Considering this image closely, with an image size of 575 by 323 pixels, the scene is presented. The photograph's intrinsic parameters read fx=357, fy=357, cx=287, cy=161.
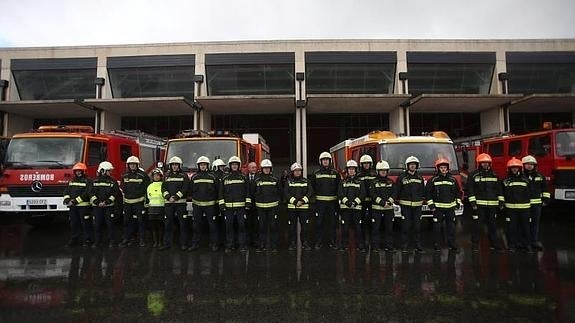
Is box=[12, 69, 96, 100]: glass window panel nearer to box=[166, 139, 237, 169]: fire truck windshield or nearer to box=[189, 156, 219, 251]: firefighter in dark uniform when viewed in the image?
box=[166, 139, 237, 169]: fire truck windshield

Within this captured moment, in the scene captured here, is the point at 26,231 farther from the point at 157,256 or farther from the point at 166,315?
the point at 166,315

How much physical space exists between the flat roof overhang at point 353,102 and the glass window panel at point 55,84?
41.7ft

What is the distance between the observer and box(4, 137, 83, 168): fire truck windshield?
8.27m

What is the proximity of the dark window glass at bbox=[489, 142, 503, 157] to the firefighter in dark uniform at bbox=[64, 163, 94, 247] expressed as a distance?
1226cm

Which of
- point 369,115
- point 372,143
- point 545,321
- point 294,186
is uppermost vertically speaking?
point 369,115

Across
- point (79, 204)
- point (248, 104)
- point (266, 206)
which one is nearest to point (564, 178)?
point (266, 206)

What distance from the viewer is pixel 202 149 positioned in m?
8.52

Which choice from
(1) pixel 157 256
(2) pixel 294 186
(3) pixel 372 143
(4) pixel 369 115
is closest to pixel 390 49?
(4) pixel 369 115

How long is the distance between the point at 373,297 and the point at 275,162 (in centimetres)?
2066

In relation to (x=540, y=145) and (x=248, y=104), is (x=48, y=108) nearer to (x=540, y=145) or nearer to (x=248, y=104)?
(x=248, y=104)

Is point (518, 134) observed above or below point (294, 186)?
above

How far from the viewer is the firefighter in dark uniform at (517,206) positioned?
6.56 meters

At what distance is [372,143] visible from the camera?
8898 millimetres

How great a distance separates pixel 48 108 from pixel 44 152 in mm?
13365
